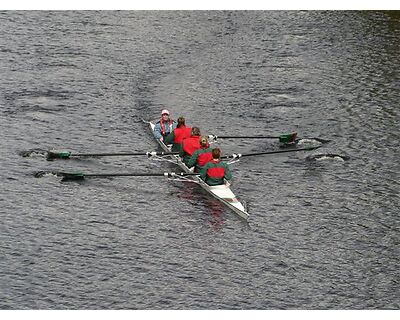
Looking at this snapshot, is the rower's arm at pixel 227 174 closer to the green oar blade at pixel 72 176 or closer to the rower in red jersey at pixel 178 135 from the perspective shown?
the rower in red jersey at pixel 178 135

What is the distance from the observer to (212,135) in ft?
178

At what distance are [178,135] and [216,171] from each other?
4.86 metres

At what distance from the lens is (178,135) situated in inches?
2084

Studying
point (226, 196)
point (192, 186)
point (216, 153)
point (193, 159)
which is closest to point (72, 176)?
point (192, 186)

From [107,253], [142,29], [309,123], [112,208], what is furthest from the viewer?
[142,29]

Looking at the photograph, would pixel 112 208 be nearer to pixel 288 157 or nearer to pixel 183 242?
pixel 183 242

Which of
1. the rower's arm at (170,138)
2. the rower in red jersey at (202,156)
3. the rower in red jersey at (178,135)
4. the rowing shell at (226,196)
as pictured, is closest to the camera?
the rowing shell at (226,196)

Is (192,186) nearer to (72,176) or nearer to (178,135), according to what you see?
(178,135)

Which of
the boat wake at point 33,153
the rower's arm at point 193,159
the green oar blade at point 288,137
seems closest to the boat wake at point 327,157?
the green oar blade at point 288,137

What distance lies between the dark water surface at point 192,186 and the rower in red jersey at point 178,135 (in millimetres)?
1169

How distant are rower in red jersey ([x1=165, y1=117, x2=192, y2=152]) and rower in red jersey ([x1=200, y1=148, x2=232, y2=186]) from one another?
13.9ft

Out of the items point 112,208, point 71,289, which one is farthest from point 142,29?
point 71,289

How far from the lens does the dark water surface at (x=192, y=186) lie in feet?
138

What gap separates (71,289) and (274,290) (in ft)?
23.0
